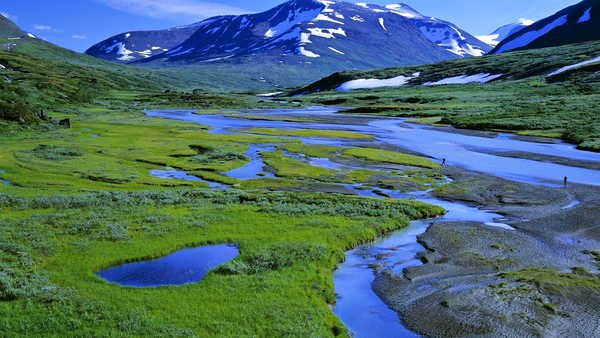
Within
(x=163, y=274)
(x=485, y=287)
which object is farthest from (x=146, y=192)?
(x=485, y=287)

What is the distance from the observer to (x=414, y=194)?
4384 centimetres

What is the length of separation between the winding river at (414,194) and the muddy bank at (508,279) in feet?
3.15

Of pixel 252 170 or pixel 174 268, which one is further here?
pixel 252 170

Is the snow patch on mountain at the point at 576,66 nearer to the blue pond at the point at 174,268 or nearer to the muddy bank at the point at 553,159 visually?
the muddy bank at the point at 553,159

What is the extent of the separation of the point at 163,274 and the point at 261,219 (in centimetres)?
1083

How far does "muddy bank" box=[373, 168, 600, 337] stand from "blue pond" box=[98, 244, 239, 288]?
960 cm

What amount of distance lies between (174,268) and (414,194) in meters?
28.2

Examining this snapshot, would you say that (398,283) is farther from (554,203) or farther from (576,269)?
(554,203)

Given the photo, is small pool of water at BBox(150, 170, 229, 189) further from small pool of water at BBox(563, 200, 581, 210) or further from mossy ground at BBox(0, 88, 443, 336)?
small pool of water at BBox(563, 200, 581, 210)

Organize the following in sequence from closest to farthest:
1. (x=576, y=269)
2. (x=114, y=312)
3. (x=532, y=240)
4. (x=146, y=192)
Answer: (x=114, y=312) < (x=576, y=269) < (x=532, y=240) < (x=146, y=192)

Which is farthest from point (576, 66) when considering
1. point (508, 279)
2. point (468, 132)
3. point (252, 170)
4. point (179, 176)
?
point (508, 279)

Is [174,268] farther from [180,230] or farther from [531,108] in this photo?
[531,108]

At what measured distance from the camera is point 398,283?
23062mm

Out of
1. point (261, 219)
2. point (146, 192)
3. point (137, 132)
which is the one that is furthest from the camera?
point (137, 132)
